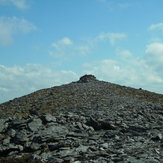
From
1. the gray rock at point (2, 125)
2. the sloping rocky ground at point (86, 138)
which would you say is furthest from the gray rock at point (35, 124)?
the gray rock at point (2, 125)

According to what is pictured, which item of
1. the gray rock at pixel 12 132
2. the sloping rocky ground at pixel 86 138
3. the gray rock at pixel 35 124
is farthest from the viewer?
the gray rock at pixel 35 124

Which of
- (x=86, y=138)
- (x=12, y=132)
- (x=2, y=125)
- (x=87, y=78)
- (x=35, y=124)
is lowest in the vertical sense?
(x=86, y=138)

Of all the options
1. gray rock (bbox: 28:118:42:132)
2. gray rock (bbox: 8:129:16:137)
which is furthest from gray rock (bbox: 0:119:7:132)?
gray rock (bbox: 28:118:42:132)

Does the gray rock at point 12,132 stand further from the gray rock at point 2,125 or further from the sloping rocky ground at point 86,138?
the gray rock at point 2,125

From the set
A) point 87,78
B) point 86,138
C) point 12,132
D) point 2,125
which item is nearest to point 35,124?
point 12,132

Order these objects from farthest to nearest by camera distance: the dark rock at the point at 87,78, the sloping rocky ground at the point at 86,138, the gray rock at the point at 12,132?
the dark rock at the point at 87,78 → the gray rock at the point at 12,132 → the sloping rocky ground at the point at 86,138

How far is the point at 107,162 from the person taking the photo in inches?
639

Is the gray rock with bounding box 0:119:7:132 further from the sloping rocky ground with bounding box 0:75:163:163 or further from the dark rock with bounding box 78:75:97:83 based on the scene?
the dark rock with bounding box 78:75:97:83

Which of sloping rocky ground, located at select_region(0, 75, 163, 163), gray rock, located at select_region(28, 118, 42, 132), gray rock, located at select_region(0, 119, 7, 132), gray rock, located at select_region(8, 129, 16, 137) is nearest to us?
sloping rocky ground, located at select_region(0, 75, 163, 163)

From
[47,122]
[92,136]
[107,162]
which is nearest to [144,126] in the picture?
[92,136]

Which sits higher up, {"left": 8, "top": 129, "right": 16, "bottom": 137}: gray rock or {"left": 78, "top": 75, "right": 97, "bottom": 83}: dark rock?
{"left": 78, "top": 75, "right": 97, "bottom": 83}: dark rock

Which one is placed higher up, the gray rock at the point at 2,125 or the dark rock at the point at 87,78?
the dark rock at the point at 87,78

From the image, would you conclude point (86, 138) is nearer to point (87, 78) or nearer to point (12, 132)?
point (12, 132)

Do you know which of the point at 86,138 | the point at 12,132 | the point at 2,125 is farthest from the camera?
the point at 2,125
